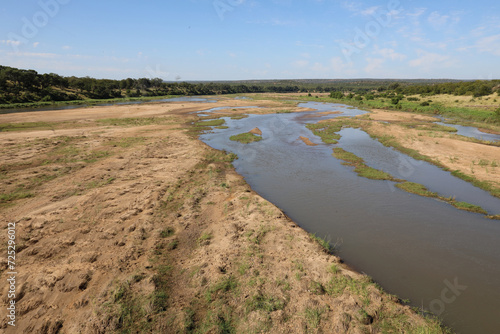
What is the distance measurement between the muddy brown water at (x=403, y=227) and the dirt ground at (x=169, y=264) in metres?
1.54

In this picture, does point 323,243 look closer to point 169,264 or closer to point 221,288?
point 221,288

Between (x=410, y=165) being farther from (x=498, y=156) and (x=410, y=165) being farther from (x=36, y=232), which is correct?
(x=36, y=232)

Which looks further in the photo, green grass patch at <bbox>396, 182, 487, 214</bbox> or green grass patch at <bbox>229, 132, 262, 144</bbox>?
green grass patch at <bbox>229, 132, 262, 144</bbox>

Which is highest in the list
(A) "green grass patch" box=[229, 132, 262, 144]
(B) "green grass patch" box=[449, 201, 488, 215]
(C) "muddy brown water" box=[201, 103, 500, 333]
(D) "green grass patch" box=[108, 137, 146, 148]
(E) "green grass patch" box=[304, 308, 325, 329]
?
(D) "green grass patch" box=[108, 137, 146, 148]

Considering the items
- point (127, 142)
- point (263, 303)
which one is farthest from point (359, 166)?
point (127, 142)

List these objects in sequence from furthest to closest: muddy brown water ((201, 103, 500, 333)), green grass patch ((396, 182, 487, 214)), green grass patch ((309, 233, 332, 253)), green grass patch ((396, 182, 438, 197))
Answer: green grass patch ((396, 182, 438, 197)) < green grass patch ((396, 182, 487, 214)) < green grass patch ((309, 233, 332, 253)) < muddy brown water ((201, 103, 500, 333))

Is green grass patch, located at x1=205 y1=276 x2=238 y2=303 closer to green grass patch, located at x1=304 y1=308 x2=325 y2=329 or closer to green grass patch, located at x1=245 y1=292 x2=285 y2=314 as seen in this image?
green grass patch, located at x1=245 y1=292 x2=285 y2=314

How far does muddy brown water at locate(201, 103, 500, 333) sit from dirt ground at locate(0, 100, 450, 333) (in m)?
1.54

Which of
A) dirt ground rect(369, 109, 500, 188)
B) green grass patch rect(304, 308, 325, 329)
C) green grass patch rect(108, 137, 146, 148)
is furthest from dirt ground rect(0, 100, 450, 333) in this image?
dirt ground rect(369, 109, 500, 188)

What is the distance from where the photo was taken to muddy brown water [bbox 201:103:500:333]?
25.9ft

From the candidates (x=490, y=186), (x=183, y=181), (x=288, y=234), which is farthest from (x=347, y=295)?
(x=490, y=186)

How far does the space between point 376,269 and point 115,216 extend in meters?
12.1

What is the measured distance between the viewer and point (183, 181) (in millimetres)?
16188

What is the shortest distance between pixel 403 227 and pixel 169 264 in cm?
1118
